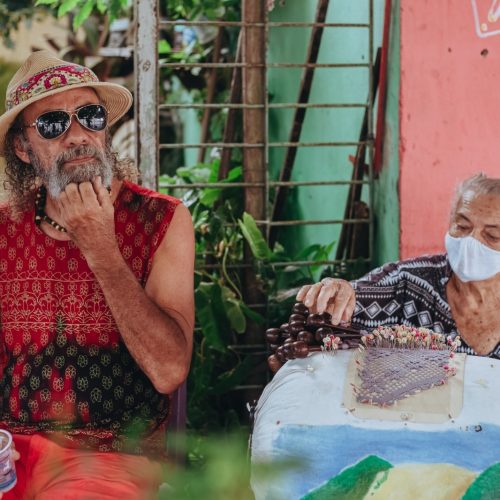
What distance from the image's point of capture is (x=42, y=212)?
2.52m

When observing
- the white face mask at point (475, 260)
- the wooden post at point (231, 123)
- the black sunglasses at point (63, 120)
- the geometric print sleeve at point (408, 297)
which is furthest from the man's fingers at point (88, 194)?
the wooden post at point (231, 123)

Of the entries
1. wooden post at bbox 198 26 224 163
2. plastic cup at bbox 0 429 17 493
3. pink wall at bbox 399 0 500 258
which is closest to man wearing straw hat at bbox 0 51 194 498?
plastic cup at bbox 0 429 17 493

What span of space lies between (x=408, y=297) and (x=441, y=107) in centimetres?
105

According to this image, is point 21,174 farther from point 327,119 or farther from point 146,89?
point 327,119

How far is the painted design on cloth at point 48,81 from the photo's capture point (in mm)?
2420

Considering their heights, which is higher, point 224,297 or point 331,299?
point 331,299

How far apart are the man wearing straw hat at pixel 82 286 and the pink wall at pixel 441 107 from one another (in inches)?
49.5

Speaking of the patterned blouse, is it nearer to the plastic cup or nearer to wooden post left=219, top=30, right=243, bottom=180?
the plastic cup

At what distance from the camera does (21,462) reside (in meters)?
2.25

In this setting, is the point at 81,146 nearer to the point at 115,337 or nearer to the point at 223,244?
the point at 115,337

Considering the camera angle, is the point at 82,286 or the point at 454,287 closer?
the point at 82,286

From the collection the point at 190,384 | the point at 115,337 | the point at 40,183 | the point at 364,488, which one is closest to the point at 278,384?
the point at 364,488

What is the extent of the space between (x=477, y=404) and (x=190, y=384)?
2311 mm

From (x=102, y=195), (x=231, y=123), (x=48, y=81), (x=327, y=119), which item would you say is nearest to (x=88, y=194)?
(x=102, y=195)
